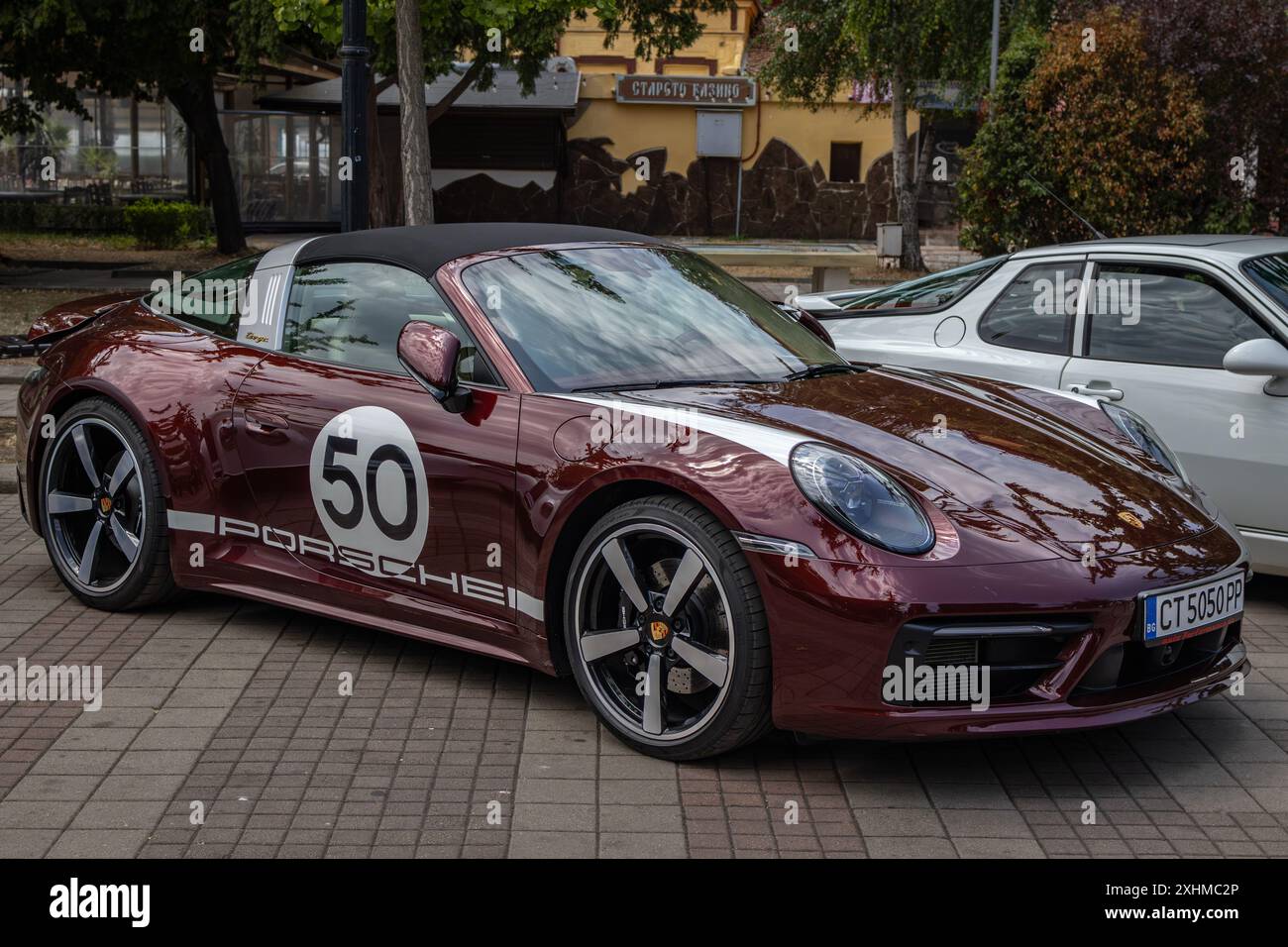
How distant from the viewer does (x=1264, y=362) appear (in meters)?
5.69

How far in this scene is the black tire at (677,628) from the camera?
4.04m

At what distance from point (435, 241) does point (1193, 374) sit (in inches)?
121

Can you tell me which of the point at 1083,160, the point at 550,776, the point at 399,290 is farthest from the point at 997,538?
the point at 1083,160

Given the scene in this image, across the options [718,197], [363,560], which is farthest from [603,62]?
[363,560]

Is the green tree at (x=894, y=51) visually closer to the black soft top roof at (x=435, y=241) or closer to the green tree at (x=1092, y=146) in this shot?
the green tree at (x=1092, y=146)

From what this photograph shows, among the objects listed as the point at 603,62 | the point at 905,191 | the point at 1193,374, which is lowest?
the point at 1193,374

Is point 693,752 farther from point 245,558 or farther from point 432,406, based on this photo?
point 245,558

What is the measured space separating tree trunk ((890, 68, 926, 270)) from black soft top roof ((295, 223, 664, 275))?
69.0 ft

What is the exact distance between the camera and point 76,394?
5.83m

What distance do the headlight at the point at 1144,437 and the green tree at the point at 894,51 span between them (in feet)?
61.6

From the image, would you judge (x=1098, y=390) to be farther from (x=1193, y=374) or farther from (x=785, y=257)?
(x=785, y=257)

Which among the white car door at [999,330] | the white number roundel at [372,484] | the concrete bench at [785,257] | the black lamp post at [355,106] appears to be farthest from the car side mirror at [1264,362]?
the concrete bench at [785,257]

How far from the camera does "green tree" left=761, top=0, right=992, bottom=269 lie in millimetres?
23578
